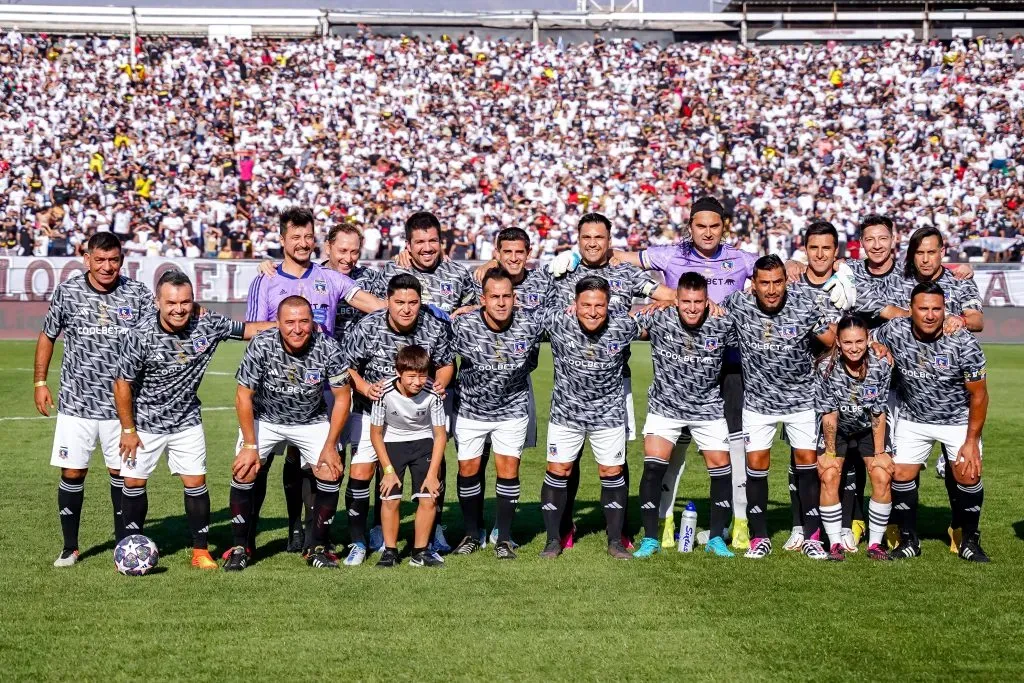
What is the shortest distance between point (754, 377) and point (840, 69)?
35869mm

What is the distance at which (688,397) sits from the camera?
935 centimetres

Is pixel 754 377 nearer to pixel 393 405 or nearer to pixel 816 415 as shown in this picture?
pixel 816 415

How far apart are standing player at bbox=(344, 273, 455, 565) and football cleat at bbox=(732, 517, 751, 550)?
2608 millimetres

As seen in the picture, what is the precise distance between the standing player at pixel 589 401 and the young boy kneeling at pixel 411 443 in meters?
0.90

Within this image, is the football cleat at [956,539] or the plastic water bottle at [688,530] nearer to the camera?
the football cleat at [956,539]

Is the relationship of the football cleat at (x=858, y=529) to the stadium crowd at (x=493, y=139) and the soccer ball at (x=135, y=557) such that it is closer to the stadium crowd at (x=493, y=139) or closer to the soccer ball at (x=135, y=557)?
the soccer ball at (x=135, y=557)

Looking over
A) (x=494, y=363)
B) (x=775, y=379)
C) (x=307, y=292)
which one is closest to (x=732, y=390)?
(x=775, y=379)

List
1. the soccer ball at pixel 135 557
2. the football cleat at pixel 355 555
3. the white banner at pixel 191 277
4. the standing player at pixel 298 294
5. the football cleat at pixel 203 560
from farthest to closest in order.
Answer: the white banner at pixel 191 277, the standing player at pixel 298 294, the football cleat at pixel 355 555, the football cleat at pixel 203 560, the soccer ball at pixel 135 557

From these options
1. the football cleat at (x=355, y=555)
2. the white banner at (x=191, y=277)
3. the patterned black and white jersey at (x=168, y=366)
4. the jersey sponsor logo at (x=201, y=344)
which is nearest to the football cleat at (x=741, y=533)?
the football cleat at (x=355, y=555)

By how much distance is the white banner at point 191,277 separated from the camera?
2948cm

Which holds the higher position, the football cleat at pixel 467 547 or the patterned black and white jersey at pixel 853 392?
the patterned black and white jersey at pixel 853 392

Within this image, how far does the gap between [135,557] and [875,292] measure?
6042 mm

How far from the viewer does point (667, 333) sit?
927cm

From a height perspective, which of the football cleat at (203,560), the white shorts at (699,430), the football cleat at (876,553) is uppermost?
the white shorts at (699,430)
